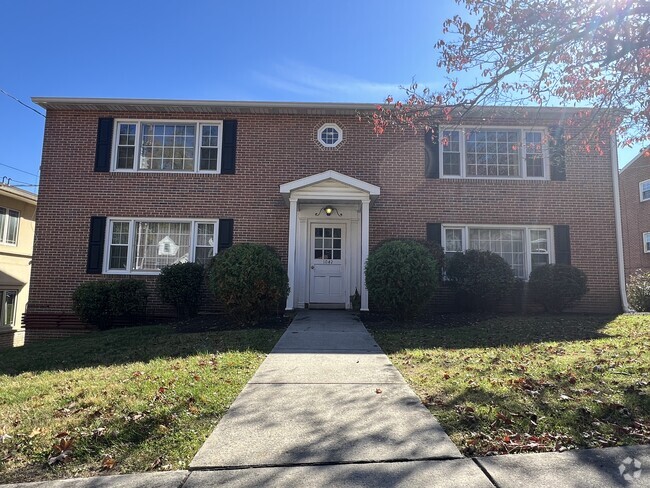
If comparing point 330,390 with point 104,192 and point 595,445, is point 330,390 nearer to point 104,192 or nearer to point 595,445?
point 595,445

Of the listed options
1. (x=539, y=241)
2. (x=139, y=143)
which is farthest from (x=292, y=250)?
(x=539, y=241)

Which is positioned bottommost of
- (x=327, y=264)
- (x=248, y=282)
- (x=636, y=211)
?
(x=248, y=282)

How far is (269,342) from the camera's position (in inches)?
266

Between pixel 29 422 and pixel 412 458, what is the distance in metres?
3.14

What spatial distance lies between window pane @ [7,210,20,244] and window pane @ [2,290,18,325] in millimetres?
2063

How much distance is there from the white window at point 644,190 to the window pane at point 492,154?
1591cm

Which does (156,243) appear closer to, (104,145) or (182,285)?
(182,285)

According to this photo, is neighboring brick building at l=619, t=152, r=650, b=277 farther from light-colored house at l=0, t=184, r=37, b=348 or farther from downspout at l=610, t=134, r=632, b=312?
light-colored house at l=0, t=184, r=37, b=348

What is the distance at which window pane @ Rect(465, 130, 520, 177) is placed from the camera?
11.1 m

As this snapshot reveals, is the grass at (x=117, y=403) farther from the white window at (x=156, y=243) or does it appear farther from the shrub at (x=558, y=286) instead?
the shrub at (x=558, y=286)

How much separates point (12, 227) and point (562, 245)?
1925cm

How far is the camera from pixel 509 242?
1095 centimetres

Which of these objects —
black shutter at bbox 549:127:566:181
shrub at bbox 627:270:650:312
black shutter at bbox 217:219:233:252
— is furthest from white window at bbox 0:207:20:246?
shrub at bbox 627:270:650:312

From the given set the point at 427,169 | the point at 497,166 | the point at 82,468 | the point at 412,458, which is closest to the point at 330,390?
the point at 412,458
